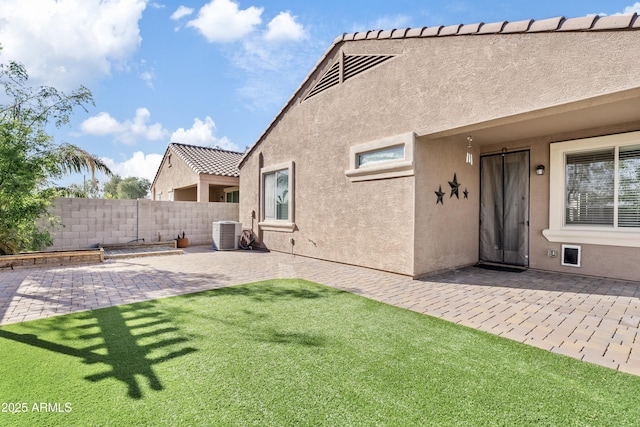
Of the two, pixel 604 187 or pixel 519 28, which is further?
pixel 604 187

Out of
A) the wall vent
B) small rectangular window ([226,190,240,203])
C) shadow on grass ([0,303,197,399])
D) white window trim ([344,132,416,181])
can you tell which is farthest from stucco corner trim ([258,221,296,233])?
the wall vent

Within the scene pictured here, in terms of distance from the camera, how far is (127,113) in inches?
647

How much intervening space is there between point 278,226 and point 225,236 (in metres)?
2.48

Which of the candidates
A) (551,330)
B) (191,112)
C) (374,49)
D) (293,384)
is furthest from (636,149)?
(191,112)

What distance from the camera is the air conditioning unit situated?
38.7 ft

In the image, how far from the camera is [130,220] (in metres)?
11.8

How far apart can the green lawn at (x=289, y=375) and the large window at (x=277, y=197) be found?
654 centimetres

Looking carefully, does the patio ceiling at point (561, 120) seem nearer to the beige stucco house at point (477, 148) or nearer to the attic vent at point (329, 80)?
the beige stucco house at point (477, 148)

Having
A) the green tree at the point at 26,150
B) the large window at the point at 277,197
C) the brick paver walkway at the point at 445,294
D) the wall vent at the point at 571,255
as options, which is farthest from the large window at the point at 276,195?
the wall vent at the point at 571,255

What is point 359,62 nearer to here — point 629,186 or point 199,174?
point 629,186

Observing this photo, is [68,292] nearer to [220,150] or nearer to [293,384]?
[293,384]

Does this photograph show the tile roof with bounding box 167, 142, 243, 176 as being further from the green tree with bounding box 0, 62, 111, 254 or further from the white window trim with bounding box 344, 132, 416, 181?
the white window trim with bounding box 344, 132, 416, 181

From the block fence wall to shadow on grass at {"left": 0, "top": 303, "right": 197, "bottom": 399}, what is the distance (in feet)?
26.5

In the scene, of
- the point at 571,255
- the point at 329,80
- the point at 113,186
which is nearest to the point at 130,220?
the point at 329,80
